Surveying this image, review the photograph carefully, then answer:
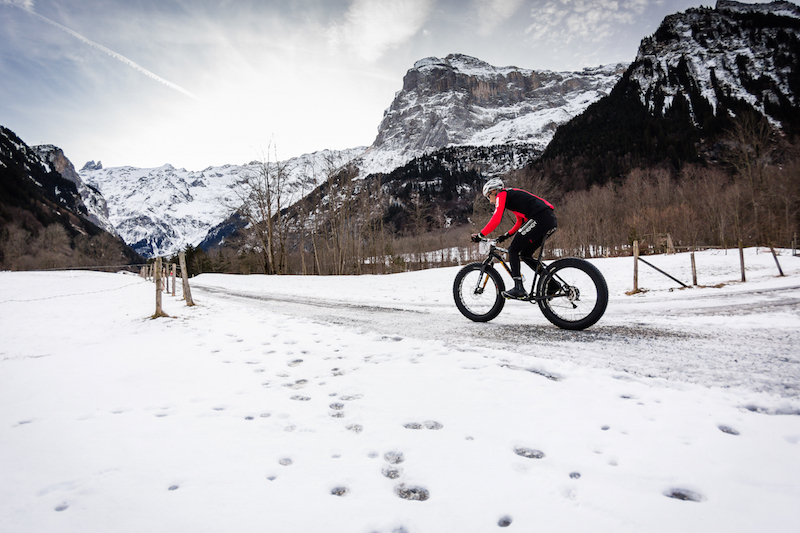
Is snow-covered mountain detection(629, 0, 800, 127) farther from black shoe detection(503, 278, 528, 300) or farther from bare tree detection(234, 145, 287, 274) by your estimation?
black shoe detection(503, 278, 528, 300)

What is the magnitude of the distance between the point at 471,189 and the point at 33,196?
5093 inches

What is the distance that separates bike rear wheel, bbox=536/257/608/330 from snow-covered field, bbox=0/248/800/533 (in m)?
0.55

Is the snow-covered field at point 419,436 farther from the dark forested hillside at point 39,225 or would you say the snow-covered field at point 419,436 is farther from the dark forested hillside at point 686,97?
the dark forested hillside at point 686,97

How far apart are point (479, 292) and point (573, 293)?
4.90ft

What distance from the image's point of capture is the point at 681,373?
2.49m

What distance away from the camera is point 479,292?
5520 mm

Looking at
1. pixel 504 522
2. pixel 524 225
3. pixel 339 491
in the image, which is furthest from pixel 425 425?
pixel 524 225

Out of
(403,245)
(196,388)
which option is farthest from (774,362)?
(403,245)

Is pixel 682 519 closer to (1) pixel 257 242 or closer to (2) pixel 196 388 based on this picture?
(2) pixel 196 388

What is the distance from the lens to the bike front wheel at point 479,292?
5203 millimetres

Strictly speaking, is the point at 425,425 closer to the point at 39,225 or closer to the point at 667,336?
the point at 667,336

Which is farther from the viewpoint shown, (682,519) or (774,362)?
(774,362)

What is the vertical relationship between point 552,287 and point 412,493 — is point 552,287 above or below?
above

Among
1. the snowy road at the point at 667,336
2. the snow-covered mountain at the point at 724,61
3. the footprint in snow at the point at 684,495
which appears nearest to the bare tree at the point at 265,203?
the snowy road at the point at 667,336
